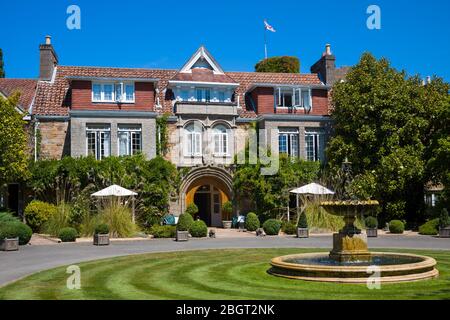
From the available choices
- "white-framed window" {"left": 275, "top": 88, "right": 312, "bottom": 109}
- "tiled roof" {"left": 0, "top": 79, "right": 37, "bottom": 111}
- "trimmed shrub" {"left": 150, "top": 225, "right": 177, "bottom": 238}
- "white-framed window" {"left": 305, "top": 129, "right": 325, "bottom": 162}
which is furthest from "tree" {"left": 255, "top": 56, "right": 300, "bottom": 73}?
"trimmed shrub" {"left": 150, "top": 225, "right": 177, "bottom": 238}

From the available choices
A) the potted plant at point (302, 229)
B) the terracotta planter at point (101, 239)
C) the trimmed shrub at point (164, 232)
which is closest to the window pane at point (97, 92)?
the trimmed shrub at point (164, 232)

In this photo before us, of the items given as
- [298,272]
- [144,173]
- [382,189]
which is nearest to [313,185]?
[382,189]

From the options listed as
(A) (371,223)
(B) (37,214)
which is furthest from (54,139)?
(A) (371,223)

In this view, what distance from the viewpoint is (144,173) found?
33.4 meters

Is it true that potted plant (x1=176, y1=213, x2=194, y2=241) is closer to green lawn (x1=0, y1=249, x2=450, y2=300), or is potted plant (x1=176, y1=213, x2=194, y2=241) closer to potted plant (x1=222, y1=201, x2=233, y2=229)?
potted plant (x1=222, y1=201, x2=233, y2=229)

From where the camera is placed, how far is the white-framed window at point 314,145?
3806cm

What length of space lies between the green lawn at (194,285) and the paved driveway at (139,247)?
165 cm

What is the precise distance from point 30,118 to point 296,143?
16.8 metres

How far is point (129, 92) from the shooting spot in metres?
35.8

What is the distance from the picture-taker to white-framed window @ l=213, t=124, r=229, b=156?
36.9 m

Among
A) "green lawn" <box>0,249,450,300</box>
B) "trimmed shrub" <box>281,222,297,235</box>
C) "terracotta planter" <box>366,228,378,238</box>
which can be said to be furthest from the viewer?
"trimmed shrub" <box>281,222,297,235</box>

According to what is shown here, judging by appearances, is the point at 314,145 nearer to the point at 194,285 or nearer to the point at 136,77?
the point at 136,77

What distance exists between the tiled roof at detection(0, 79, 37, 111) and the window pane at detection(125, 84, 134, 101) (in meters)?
6.00
